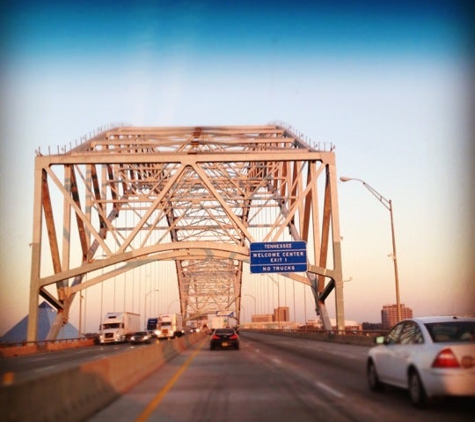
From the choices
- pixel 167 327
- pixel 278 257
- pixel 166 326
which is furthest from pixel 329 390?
pixel 166 326

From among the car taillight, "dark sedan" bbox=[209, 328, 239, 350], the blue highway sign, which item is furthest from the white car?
the blue highway sign

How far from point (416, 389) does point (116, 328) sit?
57878 millimetres

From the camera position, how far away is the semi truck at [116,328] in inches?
2547

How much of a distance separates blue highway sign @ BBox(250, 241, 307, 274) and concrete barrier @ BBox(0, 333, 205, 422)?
31.5 meters

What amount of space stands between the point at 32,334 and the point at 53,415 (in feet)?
136

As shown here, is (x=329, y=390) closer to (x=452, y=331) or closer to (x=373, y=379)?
(x=373, y=379)

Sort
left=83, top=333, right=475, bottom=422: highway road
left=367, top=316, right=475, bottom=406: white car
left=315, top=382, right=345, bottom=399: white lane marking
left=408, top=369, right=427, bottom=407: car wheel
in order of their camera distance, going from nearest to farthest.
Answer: left=367, top=316, right=475, bottom=406: white car → left=83, top=333, right=475, bottom=422: highway road → left=408, top=369, right=427, bottom=407: car wheel → left=315, top=382, right=345, bottom=399: white lane marking

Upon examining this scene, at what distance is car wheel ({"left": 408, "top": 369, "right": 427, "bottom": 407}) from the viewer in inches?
416

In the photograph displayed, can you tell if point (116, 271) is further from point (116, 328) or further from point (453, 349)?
point (453, 349)

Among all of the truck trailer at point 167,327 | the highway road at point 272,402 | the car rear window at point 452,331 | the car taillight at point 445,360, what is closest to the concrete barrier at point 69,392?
the highway road at point 272,402

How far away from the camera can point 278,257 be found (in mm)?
48281

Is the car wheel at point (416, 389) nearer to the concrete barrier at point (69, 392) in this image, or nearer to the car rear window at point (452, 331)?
the car rear window at point (452, 331)

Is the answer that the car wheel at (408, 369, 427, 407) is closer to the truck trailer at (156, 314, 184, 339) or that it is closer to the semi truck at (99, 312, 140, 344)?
the semi truck at (99, 312, 140, 344)

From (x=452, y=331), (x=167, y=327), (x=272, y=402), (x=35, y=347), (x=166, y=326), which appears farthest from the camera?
(x=166, y=326)
